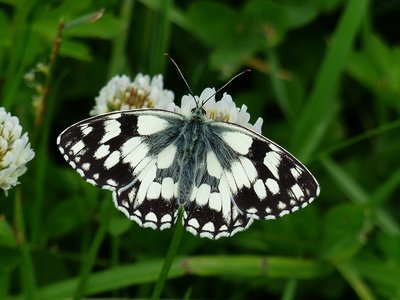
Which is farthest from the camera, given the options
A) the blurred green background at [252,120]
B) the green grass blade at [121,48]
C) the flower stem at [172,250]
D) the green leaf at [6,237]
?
the green grass blade at [121,48]

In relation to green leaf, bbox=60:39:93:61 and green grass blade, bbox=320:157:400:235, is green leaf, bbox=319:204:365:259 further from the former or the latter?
green leaf, bbox=60:39:93:61

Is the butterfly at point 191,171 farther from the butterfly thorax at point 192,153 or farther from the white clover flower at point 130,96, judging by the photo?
the white clover flower at point 130,96

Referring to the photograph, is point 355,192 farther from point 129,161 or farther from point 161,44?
point 129,161

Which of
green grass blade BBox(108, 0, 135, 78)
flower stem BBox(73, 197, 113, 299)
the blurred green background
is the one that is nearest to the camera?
flower stem BBox(73, 197, 113, 299)

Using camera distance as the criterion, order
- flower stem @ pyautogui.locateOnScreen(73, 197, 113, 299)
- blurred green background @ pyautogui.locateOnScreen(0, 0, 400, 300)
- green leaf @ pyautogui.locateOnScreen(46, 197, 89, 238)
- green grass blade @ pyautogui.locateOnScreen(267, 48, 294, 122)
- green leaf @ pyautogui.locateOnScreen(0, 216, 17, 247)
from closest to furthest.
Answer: flower stem @ pyautogui.locateOnScreen(73, 197, 113, 299) < green leaf @ pyautogui.locateOnScreen(0, 216, 17, 247) < blurred green background @ pyautogui.locateOnScreen(0, 0, 400, 300) < green leaf @ pyautogui.locateOnScreen(46, 197, 89, 238) < green grass blade @ pyautogui.locateOnScreen(267, 48, 294, 122)

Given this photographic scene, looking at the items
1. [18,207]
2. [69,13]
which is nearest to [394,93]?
[69,13]

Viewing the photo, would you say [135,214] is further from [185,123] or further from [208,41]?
[208,41]

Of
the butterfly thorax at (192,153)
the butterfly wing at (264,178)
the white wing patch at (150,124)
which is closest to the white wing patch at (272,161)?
the butterfly wing at (264,178)

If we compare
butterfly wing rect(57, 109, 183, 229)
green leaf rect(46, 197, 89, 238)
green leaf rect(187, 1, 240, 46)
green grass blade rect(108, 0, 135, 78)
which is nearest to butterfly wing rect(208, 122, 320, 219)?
butterfly wing rect(57, 109, 183, 229)
